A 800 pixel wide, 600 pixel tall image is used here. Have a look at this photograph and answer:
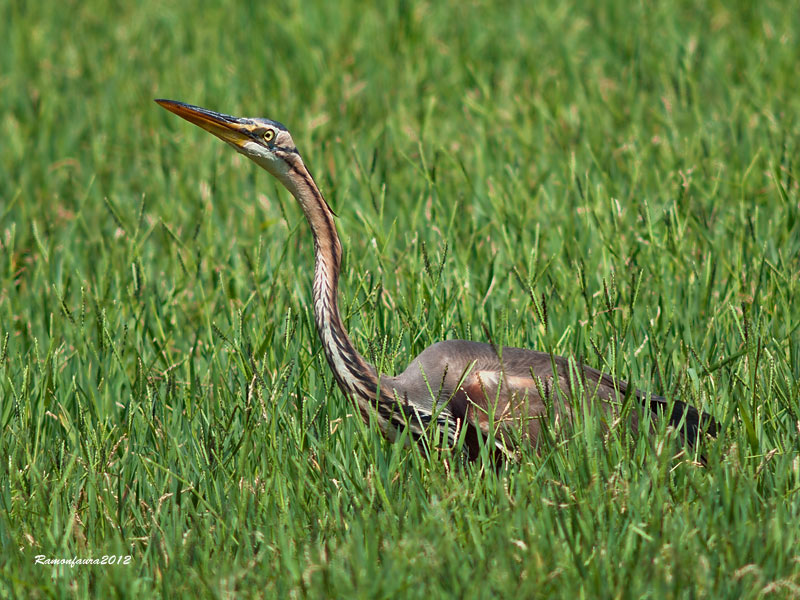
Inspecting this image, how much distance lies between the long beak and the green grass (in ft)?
1.69

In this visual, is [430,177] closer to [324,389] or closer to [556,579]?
[324,389]

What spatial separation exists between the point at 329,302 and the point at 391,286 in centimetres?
120

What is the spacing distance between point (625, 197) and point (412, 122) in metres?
1.80

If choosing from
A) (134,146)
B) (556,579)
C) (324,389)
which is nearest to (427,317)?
(324,389)

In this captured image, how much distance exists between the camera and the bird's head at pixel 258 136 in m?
3.67

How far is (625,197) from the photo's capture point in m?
5.69

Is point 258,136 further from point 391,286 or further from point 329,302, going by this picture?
point 391,286

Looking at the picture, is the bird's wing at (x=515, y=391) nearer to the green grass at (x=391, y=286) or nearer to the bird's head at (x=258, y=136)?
the green grass at (x=391, y=286)

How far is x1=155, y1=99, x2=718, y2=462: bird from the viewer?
11.7 feet

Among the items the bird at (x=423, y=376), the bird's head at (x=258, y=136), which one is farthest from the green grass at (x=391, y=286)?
the bird's head at (x=258, y=136)

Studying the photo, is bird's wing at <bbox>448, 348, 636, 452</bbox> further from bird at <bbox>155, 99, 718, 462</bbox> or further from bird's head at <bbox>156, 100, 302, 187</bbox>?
bird's head at <bbox>156, 100, 302, 187</bbox>

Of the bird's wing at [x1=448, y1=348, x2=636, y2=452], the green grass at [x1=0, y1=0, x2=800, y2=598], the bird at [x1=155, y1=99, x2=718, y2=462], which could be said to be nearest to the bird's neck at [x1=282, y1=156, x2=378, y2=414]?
the bird at [x1=155, y1=99, x2=718, y2=462]

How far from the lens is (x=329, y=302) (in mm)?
3627

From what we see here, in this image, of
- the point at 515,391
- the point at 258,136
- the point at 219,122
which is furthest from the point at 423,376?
the point at 219,122
